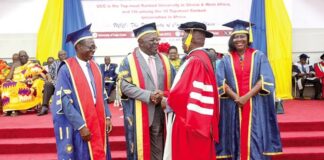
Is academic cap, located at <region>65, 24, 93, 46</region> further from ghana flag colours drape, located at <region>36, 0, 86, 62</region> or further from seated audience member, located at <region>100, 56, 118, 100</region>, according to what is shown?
ghana flag colours drape, located at <region>36, 0, 86, 62</region>

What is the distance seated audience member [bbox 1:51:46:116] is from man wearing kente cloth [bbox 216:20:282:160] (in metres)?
5.24

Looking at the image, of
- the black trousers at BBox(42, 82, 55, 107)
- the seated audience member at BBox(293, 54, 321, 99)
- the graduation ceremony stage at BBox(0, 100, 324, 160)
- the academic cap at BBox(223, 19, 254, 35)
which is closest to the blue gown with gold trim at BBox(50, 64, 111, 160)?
the academic cap at BBox(223, 19, 254, 35)

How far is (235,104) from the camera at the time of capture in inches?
169

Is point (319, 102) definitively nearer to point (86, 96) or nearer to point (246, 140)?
point (246, 140)

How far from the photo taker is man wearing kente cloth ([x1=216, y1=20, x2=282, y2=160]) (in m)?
4.23

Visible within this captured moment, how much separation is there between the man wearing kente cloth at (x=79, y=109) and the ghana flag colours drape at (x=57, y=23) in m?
6.60

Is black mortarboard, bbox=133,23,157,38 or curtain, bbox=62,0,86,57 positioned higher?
curtain, bbox=62,0,86,57

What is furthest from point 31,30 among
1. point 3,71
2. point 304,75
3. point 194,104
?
point 194,104

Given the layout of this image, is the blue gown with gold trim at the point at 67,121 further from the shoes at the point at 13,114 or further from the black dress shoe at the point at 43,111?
the shoes at the point at 13,114

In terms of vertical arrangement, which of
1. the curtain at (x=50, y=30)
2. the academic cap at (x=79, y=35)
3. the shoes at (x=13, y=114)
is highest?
the curtain at (x=50, y=30)

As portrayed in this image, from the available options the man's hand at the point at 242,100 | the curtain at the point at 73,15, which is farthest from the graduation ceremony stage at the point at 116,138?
the curtain at the point at 73,15

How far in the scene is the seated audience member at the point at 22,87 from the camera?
8242 millimetres

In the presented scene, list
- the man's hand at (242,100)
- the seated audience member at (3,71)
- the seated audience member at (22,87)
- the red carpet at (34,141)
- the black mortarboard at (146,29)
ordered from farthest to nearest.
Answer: the seated audience member at (3,71), the seated audience member at (22,87), the red carpet at (34,141), the man's hand at (242,100), the black mortarboard at (146,29)

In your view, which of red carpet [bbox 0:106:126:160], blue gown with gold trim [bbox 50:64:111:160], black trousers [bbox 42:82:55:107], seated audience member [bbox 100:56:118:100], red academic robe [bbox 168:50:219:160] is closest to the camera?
red academic robe [bbox 168:50:219:160]
